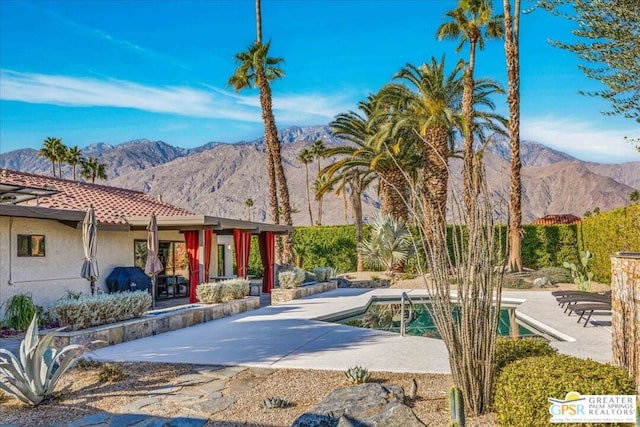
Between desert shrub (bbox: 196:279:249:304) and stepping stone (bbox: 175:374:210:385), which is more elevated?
desert shrub (bbox: 196:279:249:304)

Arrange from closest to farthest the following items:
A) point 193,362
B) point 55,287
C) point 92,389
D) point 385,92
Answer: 1. point 92,389
2. point 193,362
3. point 55,287
4. point 385,92

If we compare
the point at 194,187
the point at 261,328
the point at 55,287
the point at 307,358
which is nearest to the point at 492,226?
the point at 307,358

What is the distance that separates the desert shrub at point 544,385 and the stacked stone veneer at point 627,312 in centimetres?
50

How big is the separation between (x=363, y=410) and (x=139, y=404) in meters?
2.67

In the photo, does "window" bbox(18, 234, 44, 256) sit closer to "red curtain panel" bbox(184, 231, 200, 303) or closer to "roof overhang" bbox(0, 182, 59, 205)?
"roof overhang" bbox(0, 182, 59, 205)

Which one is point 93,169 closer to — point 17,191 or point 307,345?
point 17,191

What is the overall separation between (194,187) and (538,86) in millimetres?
140672

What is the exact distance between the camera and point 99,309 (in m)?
9.78

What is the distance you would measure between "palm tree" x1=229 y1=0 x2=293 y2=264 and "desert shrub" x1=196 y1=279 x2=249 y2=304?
8.22m

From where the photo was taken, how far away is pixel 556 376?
14.6ft

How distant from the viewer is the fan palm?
23.0m

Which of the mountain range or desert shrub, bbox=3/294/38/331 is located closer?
desert shrub, bbox=3/294/38/331

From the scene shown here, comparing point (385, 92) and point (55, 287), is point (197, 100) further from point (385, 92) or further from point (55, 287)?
point (55, 287)

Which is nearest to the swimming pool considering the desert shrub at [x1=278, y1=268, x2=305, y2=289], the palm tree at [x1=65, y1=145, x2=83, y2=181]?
the desert shrub at [x1=278, y1=268, x2=305, y2=289]
